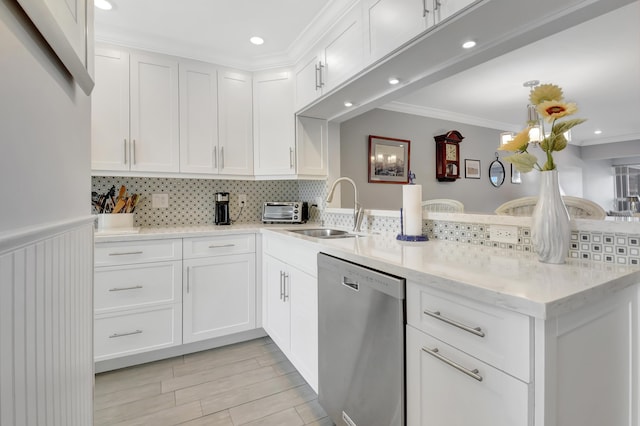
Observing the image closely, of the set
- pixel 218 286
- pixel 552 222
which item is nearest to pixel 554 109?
pixel 552 222

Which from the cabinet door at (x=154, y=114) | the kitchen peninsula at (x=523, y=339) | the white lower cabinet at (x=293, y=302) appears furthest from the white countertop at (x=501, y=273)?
the cabinet door at (x=154, y=114)

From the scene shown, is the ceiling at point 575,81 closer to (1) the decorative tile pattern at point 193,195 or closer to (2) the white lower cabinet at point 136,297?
(1) the decorative tile pattern at point 193,195

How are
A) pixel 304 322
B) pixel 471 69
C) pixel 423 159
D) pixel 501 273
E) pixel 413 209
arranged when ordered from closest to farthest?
pixel 501 273 < pixel 413 209 < pixel 304 322 < pixel 471 69 < pixel 423 159

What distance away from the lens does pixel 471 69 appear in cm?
231

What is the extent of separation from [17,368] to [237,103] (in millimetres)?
2567

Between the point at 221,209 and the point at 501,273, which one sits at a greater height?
the point at 221,209

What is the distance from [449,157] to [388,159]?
1.96ft

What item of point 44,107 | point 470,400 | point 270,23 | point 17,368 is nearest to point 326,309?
point 470,400

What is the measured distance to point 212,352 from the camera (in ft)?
7.77

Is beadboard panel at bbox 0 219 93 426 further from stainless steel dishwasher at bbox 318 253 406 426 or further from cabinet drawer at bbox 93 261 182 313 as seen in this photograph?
cabinet drawer at bbox 93 261 182 313

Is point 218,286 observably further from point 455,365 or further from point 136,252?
point 455,365

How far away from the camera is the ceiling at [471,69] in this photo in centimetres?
200

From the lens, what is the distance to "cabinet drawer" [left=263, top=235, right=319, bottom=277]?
1710 mm

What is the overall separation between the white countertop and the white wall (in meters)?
0.99
